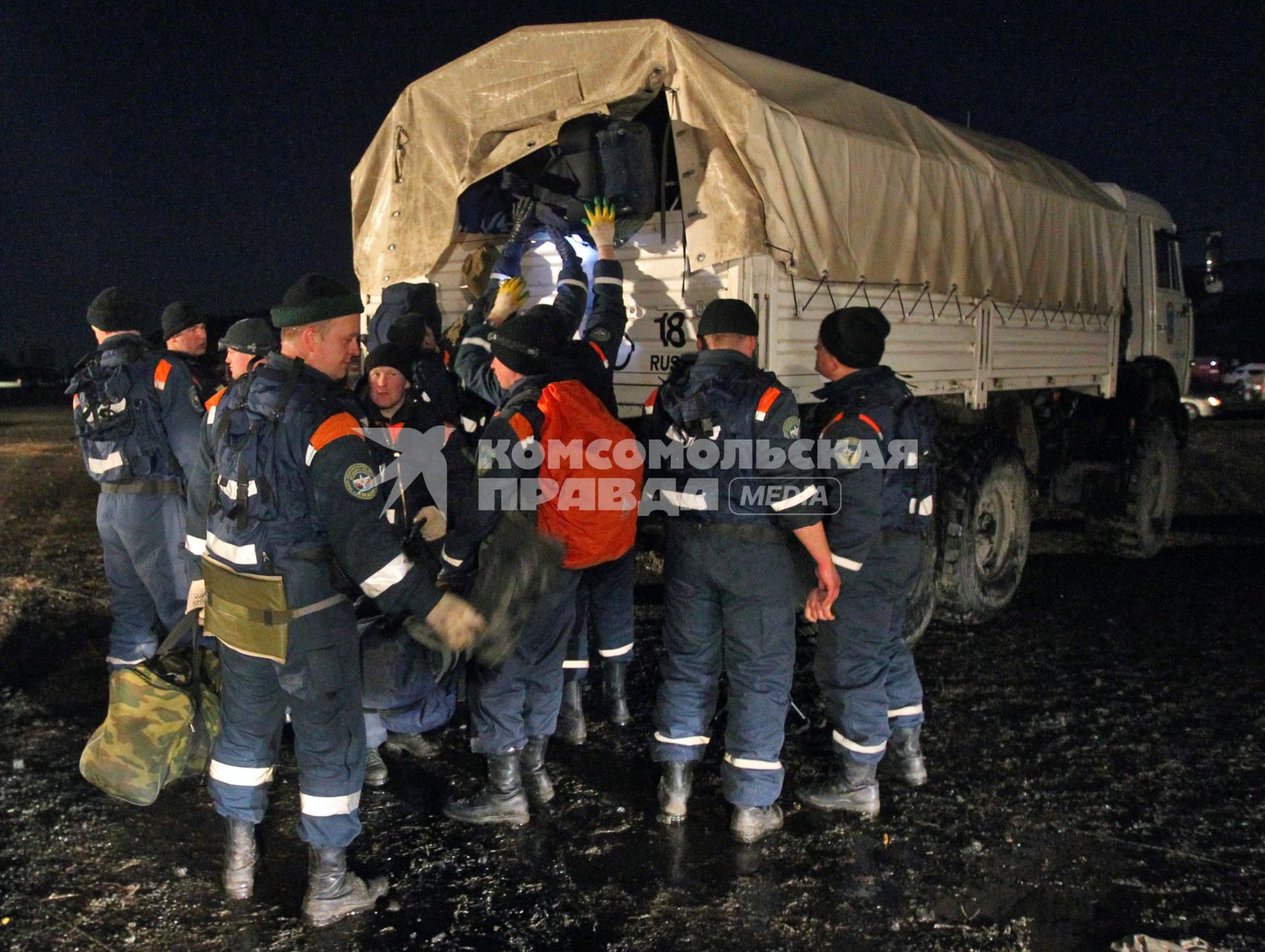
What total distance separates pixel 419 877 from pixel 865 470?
2.14 m

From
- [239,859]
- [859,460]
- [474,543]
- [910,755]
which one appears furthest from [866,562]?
[239,859]

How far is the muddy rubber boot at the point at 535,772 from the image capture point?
3.82 metres

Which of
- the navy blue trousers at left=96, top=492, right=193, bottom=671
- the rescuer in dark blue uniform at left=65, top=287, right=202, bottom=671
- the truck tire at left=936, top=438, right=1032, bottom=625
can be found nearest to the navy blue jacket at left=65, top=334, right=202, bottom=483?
the rescuer in dark blue uniform at left=65, top=287, right=202, bottom=671

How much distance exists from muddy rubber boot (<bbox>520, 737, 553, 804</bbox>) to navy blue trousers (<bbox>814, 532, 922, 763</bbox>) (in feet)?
3.81

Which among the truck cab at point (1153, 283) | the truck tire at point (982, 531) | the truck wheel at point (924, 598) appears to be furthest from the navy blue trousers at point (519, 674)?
the truck cab at point (1153, 283)

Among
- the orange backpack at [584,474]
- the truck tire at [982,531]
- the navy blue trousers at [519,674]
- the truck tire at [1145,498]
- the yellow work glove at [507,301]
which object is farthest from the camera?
the truck tire at [1145,498]

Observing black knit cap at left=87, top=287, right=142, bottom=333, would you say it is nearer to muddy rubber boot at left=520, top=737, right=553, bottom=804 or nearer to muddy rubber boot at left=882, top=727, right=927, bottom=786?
muddy rubber boot at left=520, top=737, right=553, bottom=804

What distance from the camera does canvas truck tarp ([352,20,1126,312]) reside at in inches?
164

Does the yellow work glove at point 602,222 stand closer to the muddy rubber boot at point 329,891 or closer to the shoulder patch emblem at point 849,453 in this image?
the shoulder patch emblem at point 849,453

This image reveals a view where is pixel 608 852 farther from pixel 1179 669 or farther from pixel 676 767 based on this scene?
pixel 1179 669

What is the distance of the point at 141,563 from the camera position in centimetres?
449

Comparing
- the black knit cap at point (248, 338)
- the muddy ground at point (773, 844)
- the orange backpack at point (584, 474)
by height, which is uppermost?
the black knit cap at point (248, 338)

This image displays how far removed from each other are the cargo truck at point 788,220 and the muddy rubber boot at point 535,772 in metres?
1.72

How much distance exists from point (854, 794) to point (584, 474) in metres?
1.64
